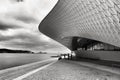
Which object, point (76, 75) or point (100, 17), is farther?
point (100, 17)

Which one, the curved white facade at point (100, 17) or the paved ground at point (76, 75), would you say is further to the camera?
the curved white facade at point (100, 17)

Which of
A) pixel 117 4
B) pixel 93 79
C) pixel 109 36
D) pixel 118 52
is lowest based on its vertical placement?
pixel 93 79

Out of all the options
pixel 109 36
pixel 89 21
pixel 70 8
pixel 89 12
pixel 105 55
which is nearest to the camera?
pixel 109 36

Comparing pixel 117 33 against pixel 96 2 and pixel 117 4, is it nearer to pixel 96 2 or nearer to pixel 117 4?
pixel 117 4

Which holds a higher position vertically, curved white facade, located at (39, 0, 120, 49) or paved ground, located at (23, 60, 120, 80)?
curved white facade, located at (39, 0, 120, 49)

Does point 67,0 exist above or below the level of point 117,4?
above

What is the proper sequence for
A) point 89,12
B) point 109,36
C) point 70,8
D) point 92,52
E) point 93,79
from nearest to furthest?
1. point 93,79
2. point 109,36
3. point 89,12
4. point 70,8
5. point 92,52

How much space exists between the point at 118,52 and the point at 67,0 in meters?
12.2

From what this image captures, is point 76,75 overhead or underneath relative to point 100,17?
underneath

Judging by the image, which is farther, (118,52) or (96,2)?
(118,52)

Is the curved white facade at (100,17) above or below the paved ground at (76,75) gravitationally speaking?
above

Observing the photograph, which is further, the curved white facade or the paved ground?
the curved white facade

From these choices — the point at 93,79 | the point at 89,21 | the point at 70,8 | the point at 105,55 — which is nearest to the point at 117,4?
the point at 89,21

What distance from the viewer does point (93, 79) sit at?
8461mm
